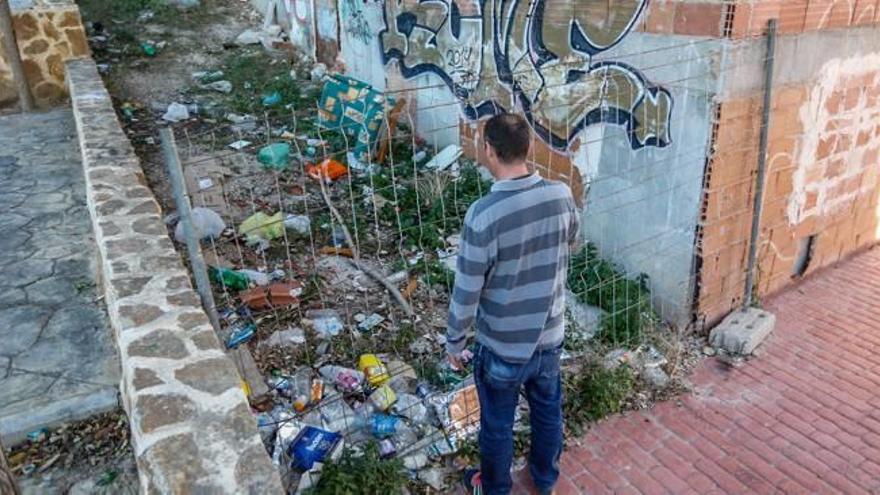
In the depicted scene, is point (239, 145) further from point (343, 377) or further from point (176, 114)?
point (343, 377)

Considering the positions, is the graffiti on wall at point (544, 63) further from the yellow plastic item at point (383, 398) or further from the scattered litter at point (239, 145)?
the yellow plastic item at point (383, 398)

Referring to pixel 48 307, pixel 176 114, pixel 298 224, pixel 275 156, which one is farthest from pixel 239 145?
pixel 48 307

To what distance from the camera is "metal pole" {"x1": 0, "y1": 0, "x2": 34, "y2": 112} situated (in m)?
7.04

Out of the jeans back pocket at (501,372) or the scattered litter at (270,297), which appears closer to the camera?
the jeans back pocket at (501,372)

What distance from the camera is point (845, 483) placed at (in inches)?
133

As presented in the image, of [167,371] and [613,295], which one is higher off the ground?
[167,371]

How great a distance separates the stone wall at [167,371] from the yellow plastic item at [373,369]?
4.13 ft

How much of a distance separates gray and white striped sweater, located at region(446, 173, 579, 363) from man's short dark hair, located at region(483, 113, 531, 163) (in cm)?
10

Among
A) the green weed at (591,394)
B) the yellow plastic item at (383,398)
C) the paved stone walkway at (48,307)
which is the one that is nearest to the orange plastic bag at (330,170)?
the paved stone walkway at (48,307)

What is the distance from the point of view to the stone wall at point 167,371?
6.36 feet

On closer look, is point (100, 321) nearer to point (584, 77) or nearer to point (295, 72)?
point (584, 77)

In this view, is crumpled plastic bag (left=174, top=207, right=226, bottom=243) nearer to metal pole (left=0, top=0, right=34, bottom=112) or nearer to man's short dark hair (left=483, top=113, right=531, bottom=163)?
man's short dark hair (left=483, top=113, right=531, bottom=163)

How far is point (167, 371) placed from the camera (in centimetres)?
234

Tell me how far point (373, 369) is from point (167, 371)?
5.28ft
